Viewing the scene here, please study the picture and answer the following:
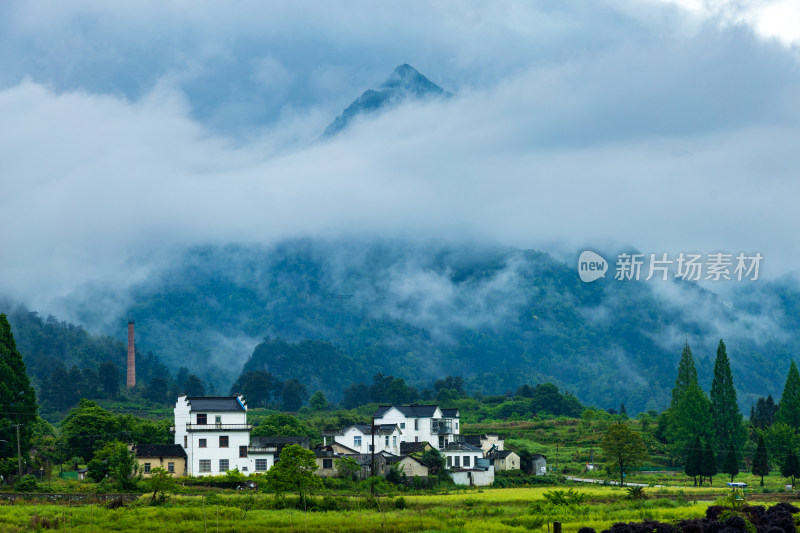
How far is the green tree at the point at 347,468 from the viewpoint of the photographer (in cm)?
7806

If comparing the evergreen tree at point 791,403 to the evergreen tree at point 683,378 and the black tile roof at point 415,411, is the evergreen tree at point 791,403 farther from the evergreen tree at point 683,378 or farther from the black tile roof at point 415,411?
the black tile roof at point 415,411

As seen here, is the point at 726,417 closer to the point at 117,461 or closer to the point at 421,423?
the point at 421,423

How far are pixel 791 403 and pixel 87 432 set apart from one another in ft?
231

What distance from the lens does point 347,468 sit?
78.5 meters

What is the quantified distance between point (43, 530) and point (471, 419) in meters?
115

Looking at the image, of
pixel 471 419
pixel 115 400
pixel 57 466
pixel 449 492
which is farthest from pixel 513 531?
pixel 115 400

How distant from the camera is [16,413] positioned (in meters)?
68.7

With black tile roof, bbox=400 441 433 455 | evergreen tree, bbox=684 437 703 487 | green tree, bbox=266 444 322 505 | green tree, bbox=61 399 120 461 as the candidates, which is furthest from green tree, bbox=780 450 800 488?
green tree, bbox=61 399 120 461

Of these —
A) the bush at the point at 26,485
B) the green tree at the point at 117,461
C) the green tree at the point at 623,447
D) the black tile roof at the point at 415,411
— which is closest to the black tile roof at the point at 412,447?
the black tile roof at the point at 415,411

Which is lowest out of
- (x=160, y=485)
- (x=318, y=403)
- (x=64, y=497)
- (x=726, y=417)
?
(x=64, y=497)

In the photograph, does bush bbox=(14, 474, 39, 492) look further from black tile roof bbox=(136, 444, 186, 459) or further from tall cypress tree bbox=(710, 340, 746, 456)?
tall cypress tree bbox=(710, 340, 746, 456)

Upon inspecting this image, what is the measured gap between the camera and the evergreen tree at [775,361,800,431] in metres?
95.4

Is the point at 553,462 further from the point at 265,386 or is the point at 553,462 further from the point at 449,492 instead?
the point at 265,386

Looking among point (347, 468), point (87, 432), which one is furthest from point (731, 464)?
point (87, 432)
